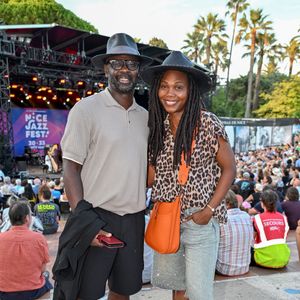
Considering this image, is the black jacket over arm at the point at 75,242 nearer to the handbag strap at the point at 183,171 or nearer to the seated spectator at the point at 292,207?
the handbag strap at the point at 183,171

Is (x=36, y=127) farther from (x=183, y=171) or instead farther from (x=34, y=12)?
(x=183, y=171)

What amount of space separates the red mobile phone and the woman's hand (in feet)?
1.44

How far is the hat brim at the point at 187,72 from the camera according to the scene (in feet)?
7.00

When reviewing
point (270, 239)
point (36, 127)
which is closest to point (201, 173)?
point (270, 239)

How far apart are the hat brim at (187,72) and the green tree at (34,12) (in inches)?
1126

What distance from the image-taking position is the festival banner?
20.1m

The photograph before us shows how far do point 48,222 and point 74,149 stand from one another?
5.15m

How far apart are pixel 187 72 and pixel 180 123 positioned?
1.00ft

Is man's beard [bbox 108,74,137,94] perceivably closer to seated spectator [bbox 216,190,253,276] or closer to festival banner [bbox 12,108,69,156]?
seated spectator [bbox 216,190,253,276]

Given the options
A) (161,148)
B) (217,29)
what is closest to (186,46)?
(217,29)

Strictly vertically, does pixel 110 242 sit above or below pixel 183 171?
below

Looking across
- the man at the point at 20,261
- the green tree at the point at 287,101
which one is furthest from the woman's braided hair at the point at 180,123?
the green tree at the point at 287,101

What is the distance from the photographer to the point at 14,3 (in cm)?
2902

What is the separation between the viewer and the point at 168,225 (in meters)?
2.12
